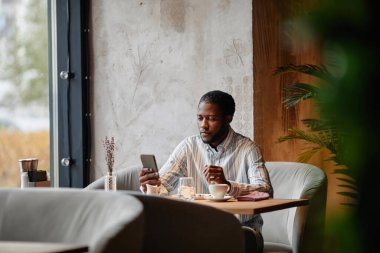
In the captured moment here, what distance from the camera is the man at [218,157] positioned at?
4.81m

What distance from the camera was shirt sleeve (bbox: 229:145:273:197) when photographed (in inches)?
182

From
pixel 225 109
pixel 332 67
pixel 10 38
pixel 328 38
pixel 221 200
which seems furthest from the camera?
pixel 10 38

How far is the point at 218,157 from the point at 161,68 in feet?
4.64

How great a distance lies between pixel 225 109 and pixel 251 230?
0.77 meters

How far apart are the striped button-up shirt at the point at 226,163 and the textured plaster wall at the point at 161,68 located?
836 millimetres

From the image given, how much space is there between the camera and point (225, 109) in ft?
16.6

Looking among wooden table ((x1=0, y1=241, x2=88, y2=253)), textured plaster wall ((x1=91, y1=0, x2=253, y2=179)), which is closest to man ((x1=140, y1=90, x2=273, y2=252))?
textured plaster wall ((x1=91, y1=0, x2=253, y2=179))

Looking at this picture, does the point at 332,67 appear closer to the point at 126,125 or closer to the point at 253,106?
the point at 253,106

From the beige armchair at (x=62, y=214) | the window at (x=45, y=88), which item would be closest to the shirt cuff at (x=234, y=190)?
the beige armchair at (x=62, y=214)

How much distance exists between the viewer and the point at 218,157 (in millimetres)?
5031

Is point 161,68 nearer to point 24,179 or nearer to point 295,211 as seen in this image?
point 24,179

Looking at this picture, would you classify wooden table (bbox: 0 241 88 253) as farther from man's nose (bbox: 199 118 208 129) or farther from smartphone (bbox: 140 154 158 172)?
man's nose (bbox: 199 118 208 129)

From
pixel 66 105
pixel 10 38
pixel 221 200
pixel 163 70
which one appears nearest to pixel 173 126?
pixel 163 70

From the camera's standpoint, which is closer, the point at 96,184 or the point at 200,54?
the point at 96,184
